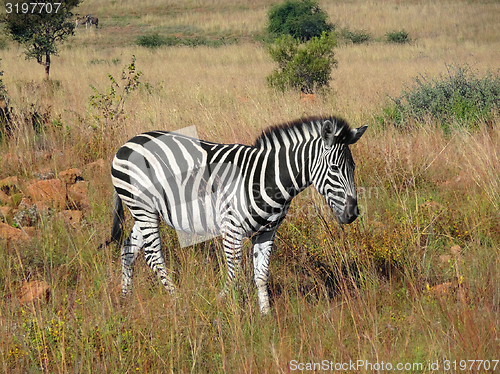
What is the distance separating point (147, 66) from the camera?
18.2 m

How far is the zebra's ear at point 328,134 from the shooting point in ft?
9.02

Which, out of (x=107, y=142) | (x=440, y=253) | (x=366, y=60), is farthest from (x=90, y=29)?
(x=440, y=253)

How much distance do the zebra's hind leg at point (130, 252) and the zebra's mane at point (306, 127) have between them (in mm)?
1298

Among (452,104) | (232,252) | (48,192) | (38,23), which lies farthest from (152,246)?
(38,23)

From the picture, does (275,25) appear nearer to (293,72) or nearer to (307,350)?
(293,72)

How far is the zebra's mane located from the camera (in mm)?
2873

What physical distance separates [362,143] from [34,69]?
49.8 ft

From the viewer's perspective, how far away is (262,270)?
3170mm

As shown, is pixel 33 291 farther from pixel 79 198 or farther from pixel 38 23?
pixel 38 23

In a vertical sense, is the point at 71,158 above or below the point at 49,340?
above

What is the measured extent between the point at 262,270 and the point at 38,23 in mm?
17075

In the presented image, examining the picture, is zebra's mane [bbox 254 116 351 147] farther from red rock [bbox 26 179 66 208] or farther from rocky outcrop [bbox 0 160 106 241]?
red rock [bbox 26 179 66 208]

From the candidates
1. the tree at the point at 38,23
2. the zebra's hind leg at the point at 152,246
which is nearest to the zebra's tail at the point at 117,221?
the zebra's hind leg at the point at 152,246

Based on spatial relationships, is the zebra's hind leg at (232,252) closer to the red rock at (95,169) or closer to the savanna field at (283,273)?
the savanna field at (283,273)
